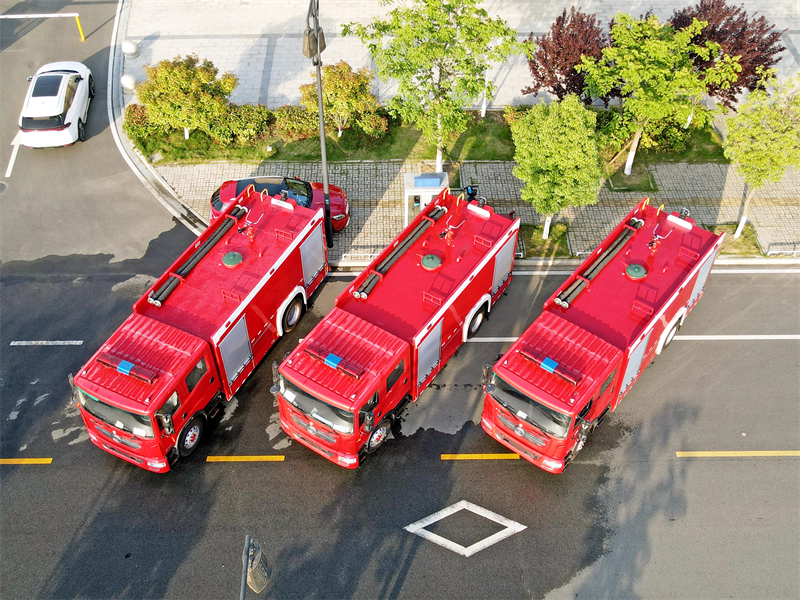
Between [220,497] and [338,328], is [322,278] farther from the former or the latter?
[220,497]

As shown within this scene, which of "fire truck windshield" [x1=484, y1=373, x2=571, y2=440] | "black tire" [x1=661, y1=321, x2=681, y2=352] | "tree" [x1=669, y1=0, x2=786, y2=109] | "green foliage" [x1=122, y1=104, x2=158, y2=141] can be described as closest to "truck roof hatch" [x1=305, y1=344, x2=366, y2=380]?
"fire truck windshield" [x1=484, y1=373, x2=571, y2=440]

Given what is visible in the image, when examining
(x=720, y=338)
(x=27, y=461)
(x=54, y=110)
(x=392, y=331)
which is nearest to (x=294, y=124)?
(x=54, y=110)

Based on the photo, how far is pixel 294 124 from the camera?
26.0 metres

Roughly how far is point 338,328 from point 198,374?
339 cm

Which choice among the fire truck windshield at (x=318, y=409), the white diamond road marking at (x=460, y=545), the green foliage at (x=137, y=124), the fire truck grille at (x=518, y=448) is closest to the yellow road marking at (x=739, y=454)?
the fire truck grille at (x=518, y=448)

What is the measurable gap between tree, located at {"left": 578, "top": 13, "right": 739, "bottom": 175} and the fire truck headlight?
11253mm

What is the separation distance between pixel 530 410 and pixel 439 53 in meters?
10.9

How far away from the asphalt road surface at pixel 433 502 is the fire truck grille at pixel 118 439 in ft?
4.43

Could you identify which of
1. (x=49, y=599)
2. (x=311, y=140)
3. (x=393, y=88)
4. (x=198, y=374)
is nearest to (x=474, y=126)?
(x=393, y=88)

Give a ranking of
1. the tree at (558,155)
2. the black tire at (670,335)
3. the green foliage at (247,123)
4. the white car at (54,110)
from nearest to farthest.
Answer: the black tire at (670,335), the tree at (558,155), the white car at (54,110), the green foliage at (247,123)

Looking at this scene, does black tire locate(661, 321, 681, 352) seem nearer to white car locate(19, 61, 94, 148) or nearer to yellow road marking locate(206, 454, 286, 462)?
yellow road marking locate(206, 454, 286, 462)

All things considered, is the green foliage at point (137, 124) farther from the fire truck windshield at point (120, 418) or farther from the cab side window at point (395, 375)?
the cab side window at point (395, 375)

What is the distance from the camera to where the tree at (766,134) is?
67.4 feet

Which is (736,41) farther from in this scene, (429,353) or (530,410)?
(530,410)
